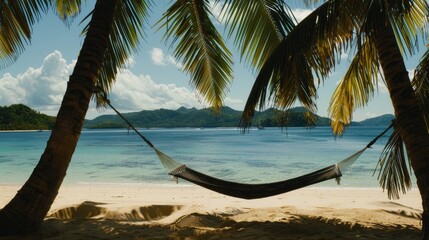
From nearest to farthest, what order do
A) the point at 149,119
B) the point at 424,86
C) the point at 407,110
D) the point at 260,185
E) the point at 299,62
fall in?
the point at 407,110 < the point at 299,62 < the point at 424,86 < the point at 260,185 < the point at 149,119

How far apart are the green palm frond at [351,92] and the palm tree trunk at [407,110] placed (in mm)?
784

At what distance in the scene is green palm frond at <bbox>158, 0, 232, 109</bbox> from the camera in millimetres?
3596

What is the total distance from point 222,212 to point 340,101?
163 centimetres

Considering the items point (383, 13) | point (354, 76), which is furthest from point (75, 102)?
point (354, 76)

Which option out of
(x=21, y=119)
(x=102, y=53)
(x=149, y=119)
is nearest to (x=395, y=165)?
(x=102, y=53)

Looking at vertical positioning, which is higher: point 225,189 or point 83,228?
point 225,189

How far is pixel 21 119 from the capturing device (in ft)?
211

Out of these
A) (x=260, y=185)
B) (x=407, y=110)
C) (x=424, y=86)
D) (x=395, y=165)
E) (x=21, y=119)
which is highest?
(x=424, y=86)

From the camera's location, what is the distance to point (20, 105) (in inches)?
2486

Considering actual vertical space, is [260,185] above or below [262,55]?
below

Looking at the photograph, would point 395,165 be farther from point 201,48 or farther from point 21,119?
point 21,119

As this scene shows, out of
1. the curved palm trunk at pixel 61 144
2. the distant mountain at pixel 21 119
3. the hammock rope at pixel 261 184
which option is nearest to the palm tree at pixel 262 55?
the curved palm trunk at pixel 61 144

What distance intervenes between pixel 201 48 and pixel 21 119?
69035 mm

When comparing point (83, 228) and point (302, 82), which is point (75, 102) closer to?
point (83, 228)
